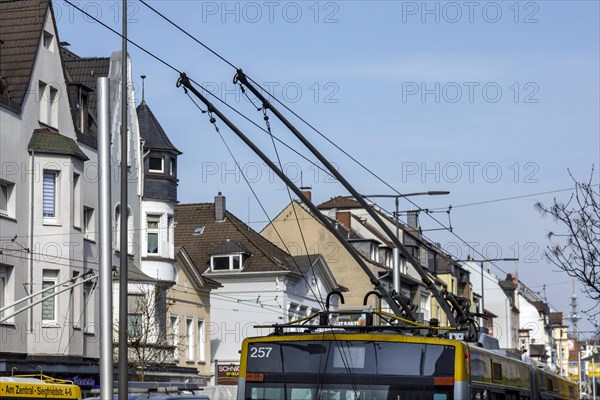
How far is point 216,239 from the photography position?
210 ft

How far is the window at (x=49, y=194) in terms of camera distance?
35.8m

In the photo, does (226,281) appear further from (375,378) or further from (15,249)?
(375,378)

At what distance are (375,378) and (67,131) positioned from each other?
24841 mm

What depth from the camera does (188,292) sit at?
50938 mm

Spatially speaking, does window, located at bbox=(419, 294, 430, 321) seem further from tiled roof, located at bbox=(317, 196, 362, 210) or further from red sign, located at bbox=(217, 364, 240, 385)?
red sign, located at bbox=(217, 364, 240, 385)

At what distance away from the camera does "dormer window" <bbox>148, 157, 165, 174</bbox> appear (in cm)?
4688

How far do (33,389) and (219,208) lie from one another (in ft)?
150

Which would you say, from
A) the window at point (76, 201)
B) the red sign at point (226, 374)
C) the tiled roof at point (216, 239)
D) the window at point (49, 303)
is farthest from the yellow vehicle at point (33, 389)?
the tiled roof at point (216, 239)

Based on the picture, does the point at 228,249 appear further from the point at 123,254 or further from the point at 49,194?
the point at 123,254

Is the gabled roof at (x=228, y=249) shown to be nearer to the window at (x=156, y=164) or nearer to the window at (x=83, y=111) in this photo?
the window at (x=156, y=164)

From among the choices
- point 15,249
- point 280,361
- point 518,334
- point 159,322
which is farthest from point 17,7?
point 518,334

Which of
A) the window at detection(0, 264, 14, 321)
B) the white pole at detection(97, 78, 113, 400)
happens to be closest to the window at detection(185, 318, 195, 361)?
the window at detection(0, 264, 14, 321)

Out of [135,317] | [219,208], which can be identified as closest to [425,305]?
[219,208]

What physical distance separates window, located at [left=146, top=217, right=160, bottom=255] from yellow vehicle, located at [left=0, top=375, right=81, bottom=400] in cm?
2394
